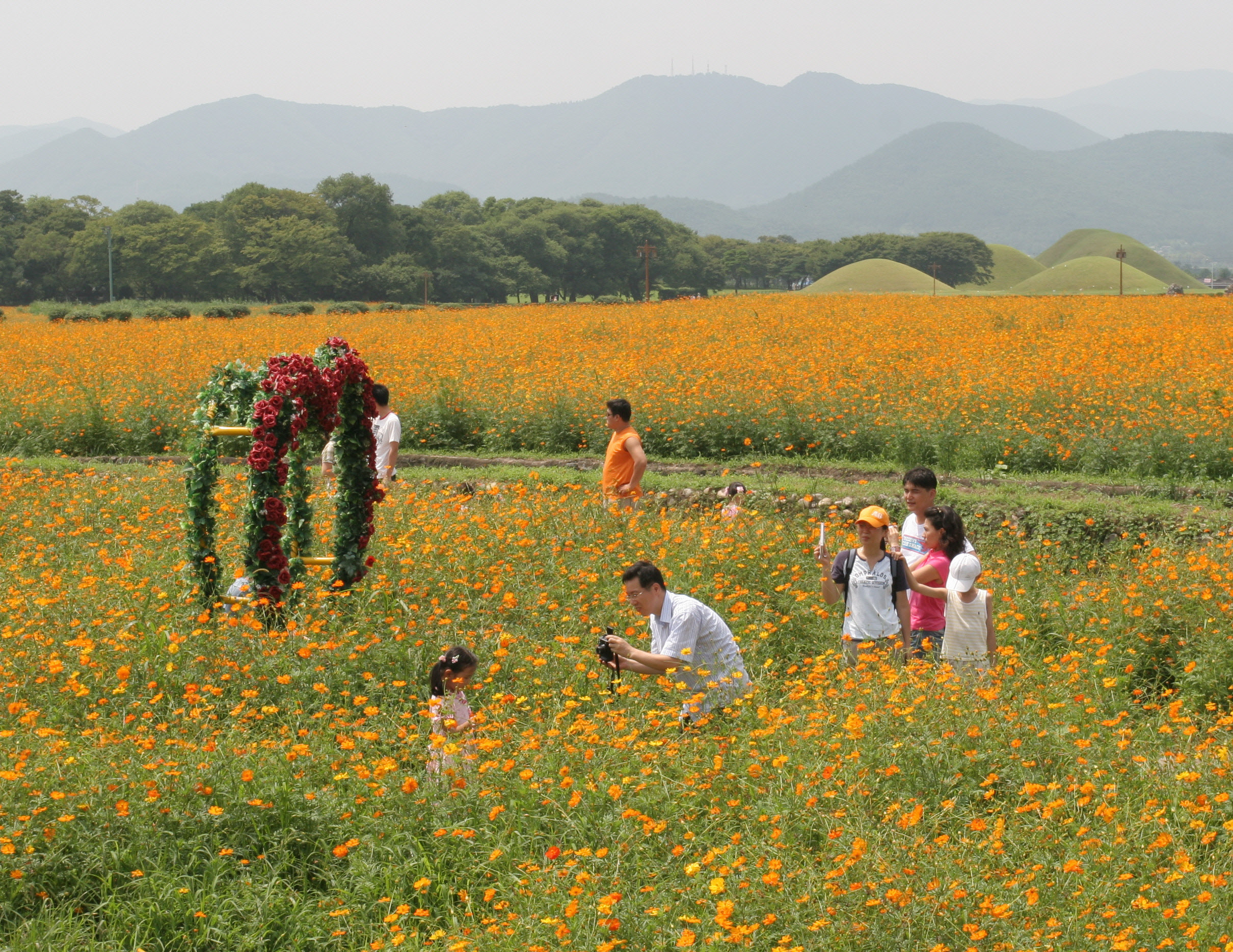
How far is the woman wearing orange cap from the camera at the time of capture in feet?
19.8

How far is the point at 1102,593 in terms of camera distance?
24.0 ft

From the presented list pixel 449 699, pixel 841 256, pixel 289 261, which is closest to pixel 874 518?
pixel 449 699

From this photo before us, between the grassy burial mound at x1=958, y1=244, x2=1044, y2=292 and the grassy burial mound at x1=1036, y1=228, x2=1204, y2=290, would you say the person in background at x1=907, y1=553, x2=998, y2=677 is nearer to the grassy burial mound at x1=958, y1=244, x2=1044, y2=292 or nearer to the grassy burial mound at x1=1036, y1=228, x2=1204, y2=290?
the grassy burial mound at x1=1036, y1=228, x2=1204, y2=290

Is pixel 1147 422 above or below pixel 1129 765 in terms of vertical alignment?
above

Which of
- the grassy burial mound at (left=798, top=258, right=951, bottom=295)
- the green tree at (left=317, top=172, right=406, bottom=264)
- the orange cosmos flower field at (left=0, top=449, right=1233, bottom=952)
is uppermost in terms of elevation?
the green tree at (left=317, top=172, right=406, bottom=264)

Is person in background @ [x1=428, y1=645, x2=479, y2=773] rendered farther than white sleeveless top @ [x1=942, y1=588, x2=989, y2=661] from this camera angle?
No

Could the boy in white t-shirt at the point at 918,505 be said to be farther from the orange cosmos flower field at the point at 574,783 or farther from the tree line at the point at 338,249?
the tree line at the point at 338,249

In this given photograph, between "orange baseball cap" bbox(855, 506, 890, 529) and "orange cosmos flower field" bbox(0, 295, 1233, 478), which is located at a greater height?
"orange cosmos flower field" bbox(0, 295, 1233, 478)

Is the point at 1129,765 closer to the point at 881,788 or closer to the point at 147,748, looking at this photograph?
the point at 881,788

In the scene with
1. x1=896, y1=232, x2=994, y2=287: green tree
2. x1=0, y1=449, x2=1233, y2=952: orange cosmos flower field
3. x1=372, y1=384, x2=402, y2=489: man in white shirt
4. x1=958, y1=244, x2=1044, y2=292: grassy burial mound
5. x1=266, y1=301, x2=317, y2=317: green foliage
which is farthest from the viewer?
x1=958, y1=244, x2=1044, y2=292: grassy burial mound

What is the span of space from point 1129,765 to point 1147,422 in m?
9.15

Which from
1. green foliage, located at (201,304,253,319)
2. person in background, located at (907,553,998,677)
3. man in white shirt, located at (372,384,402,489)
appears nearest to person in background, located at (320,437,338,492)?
man in white shirt, located at (372,384,402,489)

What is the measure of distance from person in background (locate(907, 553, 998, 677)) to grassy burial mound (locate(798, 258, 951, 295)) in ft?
225

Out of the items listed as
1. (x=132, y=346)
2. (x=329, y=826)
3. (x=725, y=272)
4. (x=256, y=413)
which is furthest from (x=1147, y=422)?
(x=725, y=272)
